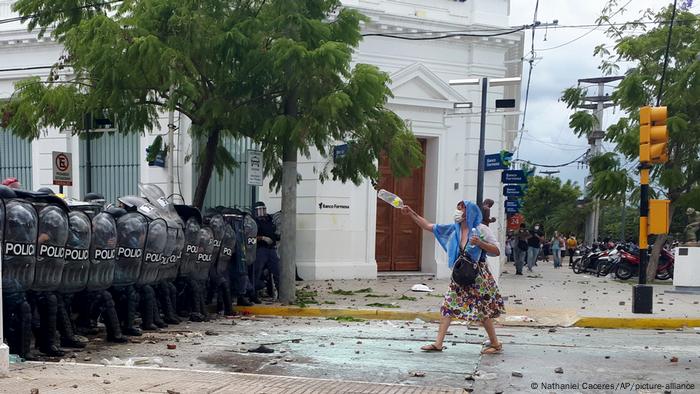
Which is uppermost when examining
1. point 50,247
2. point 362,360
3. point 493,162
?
point 493,162

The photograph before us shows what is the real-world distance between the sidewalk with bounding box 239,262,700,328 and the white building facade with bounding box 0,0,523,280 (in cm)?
132

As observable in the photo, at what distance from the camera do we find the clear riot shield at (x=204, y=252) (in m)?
10.7

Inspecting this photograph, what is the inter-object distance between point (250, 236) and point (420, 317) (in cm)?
307

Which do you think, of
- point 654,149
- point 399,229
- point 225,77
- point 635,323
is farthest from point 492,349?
point 399,229

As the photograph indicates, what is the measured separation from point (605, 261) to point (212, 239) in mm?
15346

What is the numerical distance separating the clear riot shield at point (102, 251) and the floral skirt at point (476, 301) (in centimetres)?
392

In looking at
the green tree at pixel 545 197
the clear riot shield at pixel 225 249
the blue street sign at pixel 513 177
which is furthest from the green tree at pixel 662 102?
the green tree at pixel 545 197

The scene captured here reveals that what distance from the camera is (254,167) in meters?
12.9

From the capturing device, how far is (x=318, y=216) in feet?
55.1

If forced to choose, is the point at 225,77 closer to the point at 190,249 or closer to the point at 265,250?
A: the point at 190,249

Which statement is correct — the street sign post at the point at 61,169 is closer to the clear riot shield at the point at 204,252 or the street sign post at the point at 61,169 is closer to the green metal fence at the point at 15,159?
the clear riot shield at the point at 204,252

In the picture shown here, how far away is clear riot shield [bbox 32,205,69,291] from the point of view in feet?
24.3

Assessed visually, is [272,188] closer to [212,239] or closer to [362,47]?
[212,239]

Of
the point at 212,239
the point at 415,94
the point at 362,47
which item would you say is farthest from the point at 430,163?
the point at 212,239
